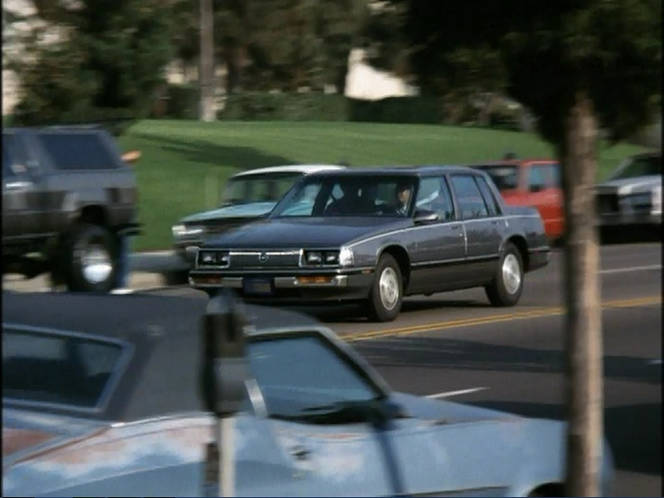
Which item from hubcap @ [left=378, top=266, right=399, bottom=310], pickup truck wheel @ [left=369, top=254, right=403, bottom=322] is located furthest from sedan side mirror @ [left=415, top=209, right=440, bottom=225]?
hubcap @ [left=378, top=266, right=399, bottom=310]

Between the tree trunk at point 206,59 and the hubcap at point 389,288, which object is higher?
the tree trunk at point 206,59

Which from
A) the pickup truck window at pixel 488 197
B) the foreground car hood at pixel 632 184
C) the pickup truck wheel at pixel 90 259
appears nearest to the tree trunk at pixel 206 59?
the pickup truck wheel at pixel 90 259

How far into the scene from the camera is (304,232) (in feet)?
41.8

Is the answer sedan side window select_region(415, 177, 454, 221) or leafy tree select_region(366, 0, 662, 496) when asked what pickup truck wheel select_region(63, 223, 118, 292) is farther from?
sedan side window select_region(415, 177, 454, 221)

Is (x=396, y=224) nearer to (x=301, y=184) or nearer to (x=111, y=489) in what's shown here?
(x=301, y=184)

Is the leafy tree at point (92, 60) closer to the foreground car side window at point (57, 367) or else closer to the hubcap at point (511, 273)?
the foreground car side window at point (57, 367)

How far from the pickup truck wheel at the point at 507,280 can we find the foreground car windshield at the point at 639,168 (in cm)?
138

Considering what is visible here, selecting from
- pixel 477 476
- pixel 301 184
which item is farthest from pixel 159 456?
pixel 301 184

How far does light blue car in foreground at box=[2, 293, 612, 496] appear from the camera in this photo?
4945 mm

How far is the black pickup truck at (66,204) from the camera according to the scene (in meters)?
8.88

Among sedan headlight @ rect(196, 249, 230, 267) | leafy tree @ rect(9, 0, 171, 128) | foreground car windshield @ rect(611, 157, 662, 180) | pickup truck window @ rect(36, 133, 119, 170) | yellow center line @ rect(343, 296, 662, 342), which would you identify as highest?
leafy tree @ rect(9, 0, 171, 128)

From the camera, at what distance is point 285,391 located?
6.05 m

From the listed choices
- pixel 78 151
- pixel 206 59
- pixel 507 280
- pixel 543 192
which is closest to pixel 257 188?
pixel 78 151

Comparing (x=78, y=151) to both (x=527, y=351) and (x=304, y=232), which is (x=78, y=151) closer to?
(x=304, y=232)
